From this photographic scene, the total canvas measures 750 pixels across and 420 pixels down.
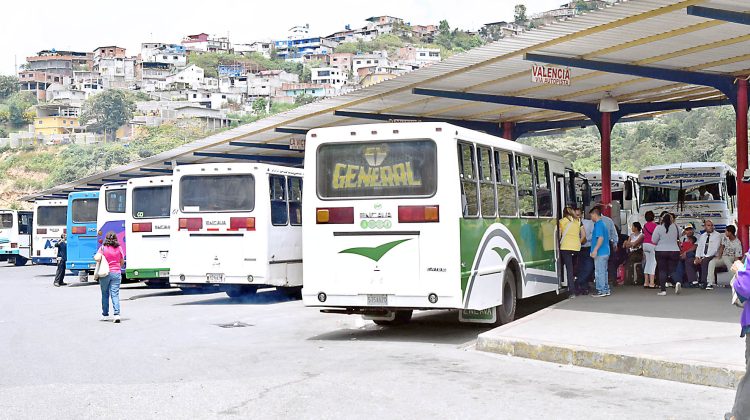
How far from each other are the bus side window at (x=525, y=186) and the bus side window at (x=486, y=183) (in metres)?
1.37

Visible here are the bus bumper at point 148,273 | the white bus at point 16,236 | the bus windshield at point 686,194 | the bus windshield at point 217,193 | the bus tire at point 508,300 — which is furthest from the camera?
the white bus at point 16,236

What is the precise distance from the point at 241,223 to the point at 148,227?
4860mm

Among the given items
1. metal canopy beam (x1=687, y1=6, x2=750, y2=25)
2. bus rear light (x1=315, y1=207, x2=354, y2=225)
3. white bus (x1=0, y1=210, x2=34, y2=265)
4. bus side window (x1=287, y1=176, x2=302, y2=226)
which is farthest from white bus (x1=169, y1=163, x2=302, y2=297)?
white bus (x1=0, y1=210, x2=34, y2=265)

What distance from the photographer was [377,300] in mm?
13016

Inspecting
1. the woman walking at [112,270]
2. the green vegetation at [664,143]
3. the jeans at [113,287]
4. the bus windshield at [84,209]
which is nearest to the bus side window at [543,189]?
the woman walking at [112,270]

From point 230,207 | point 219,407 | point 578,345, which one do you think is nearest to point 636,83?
point 230,207

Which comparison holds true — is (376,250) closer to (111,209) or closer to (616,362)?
(616,362)

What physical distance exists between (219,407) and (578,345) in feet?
14.8

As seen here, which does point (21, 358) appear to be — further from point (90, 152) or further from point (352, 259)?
point (90, 152)

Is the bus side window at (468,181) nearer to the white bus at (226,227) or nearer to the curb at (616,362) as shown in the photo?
the curb at (616,362)

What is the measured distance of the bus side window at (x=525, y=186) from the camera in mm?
15523

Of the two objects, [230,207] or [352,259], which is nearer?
[352,259]

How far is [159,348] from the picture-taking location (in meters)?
12.7

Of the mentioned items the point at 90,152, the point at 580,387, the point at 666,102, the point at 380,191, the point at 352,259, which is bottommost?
the point at 580,387
